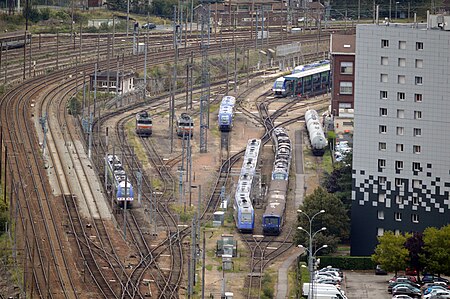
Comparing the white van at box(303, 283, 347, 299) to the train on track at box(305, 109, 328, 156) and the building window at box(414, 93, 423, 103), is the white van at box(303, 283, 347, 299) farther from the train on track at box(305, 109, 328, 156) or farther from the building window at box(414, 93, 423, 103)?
the train on track at box(305, 109, 328, 156)

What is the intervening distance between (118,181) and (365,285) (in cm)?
1980

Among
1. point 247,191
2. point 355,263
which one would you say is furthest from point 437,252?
point 247,191

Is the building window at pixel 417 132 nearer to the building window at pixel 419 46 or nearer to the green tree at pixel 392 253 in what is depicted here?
the building window at pixel 419 46

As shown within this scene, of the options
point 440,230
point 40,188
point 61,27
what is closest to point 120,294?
point 440,230

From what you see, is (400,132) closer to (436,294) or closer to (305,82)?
(436,294)

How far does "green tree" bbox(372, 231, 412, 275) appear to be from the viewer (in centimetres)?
6931

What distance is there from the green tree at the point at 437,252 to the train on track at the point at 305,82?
49318 mm

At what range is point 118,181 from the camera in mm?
84438

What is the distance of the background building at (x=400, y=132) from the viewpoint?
74.0m

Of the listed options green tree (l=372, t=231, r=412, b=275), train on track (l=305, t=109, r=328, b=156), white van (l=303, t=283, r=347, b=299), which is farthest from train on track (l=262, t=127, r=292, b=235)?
white van (l=303, t=283, r=347, b=299)

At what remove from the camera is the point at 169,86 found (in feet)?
393

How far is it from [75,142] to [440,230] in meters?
34.6

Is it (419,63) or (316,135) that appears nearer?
(419,63)

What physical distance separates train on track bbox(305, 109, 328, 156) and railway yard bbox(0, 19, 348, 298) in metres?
0.64
